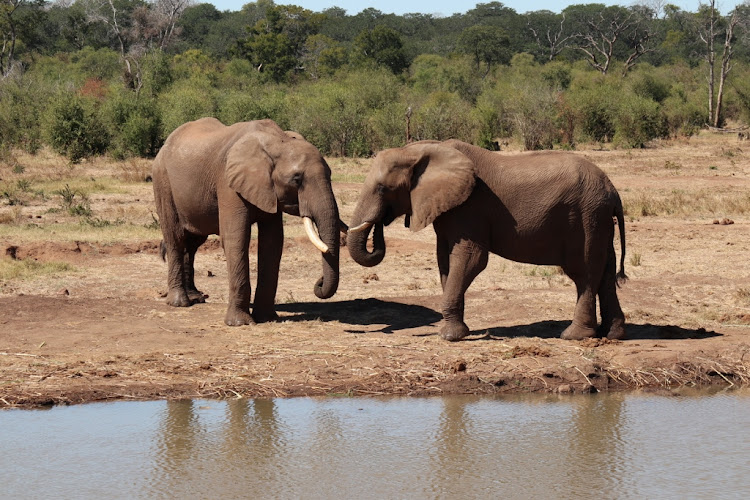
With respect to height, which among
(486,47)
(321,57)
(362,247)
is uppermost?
(486,47)

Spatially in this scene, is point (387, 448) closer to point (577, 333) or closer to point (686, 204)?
point (577, 333)

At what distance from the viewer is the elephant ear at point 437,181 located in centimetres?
891

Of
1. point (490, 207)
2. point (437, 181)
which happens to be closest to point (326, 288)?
point (437, 181)

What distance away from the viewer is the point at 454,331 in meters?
9.28

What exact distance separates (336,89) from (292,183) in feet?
96.9

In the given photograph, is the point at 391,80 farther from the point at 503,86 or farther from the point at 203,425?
the point at 203,425

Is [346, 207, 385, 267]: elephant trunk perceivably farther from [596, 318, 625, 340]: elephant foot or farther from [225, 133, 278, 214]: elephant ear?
[596, 318, 625, 340]: elephant foot

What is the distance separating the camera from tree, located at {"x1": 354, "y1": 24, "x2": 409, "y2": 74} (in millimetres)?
65375

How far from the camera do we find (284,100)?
3588cm

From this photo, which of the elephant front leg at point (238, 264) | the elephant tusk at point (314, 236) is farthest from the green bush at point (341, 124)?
the elephant tusk at point (314, 236)

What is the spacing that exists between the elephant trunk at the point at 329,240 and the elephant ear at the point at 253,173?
1.69 ft

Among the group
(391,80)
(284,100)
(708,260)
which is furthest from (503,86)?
(708,260)

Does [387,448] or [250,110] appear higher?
[250,110]

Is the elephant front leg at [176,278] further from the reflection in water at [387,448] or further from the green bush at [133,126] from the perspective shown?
the green bush at [133,126]
